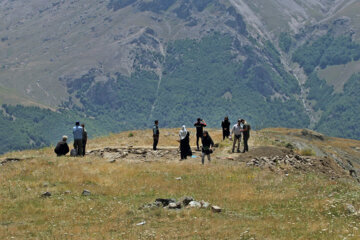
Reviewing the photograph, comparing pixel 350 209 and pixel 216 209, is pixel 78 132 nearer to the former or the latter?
pixel 216 209

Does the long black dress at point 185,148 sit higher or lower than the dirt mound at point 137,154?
higher

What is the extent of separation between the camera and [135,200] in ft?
81.3

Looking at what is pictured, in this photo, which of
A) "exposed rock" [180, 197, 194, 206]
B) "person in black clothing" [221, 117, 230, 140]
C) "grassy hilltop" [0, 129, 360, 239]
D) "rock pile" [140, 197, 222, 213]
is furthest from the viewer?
"person in black clothing" [221, 117, 230, 140]

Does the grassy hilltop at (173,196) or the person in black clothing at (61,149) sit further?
the person in black clothing at (61,149)

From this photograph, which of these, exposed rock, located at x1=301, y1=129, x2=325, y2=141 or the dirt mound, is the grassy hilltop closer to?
the dirt mound

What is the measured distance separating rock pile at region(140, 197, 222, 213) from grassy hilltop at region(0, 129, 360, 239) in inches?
11.5

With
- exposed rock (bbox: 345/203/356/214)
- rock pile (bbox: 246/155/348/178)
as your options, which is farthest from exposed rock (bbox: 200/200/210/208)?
rock pile (bbox: 246/155/348/178)

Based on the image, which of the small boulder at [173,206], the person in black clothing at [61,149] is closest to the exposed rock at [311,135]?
the person in black clothing at [61,149]

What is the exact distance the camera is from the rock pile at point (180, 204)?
22.2m

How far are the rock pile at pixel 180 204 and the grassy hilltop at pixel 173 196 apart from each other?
0.96ft

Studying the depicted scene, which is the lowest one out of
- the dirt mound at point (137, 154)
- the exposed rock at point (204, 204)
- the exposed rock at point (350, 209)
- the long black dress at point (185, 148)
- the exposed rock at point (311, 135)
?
the exposed rock at point (311, 135)

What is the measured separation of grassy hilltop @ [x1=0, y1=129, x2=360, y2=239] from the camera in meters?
19.0

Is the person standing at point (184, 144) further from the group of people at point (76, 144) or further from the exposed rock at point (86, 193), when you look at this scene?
the exposed rock at point (86, 193)

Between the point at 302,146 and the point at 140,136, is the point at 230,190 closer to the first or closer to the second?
the point at 302,146
